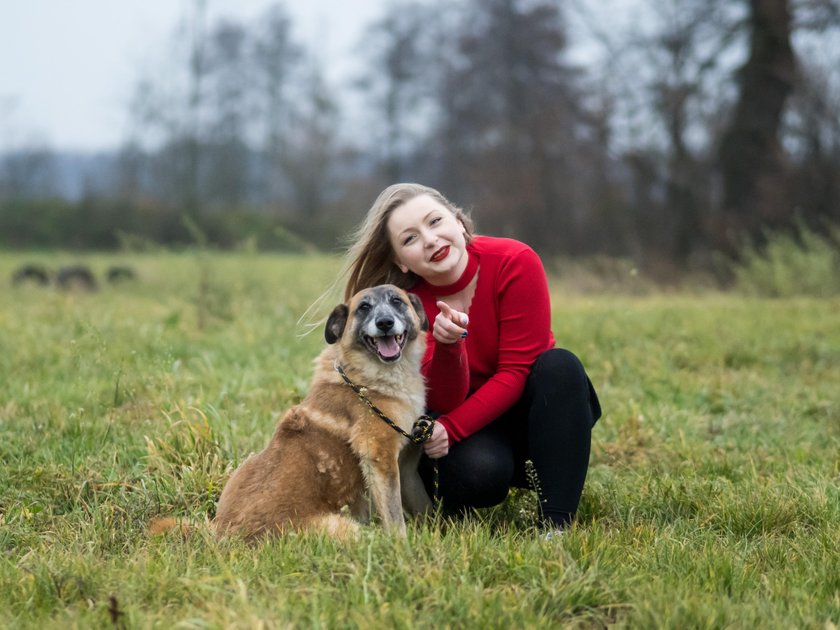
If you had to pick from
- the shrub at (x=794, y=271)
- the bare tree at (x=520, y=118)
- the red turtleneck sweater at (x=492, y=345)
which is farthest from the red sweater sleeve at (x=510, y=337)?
the bare tree at (x=520, y=118)

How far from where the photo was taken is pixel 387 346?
348 centimetres

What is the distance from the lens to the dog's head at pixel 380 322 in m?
3.43

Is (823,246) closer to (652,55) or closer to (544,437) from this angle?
(652,55)

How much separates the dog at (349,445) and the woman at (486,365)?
142mm

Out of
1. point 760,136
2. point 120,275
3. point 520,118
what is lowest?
point 120,275

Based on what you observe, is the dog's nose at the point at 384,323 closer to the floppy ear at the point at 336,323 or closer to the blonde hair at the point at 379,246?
the floppy ear at the point at 336,323

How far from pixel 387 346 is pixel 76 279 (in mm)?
12500

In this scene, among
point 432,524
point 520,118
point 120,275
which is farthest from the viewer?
point 520,118

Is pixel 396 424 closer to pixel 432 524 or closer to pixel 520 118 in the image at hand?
pixel 432 524

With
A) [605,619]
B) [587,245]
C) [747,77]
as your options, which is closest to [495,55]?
[587,245]

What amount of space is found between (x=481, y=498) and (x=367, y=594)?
3.92 feet

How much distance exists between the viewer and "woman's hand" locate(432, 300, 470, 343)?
3.26 meters

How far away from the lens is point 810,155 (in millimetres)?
16859

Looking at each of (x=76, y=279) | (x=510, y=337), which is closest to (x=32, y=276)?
(x=76, y=279)
